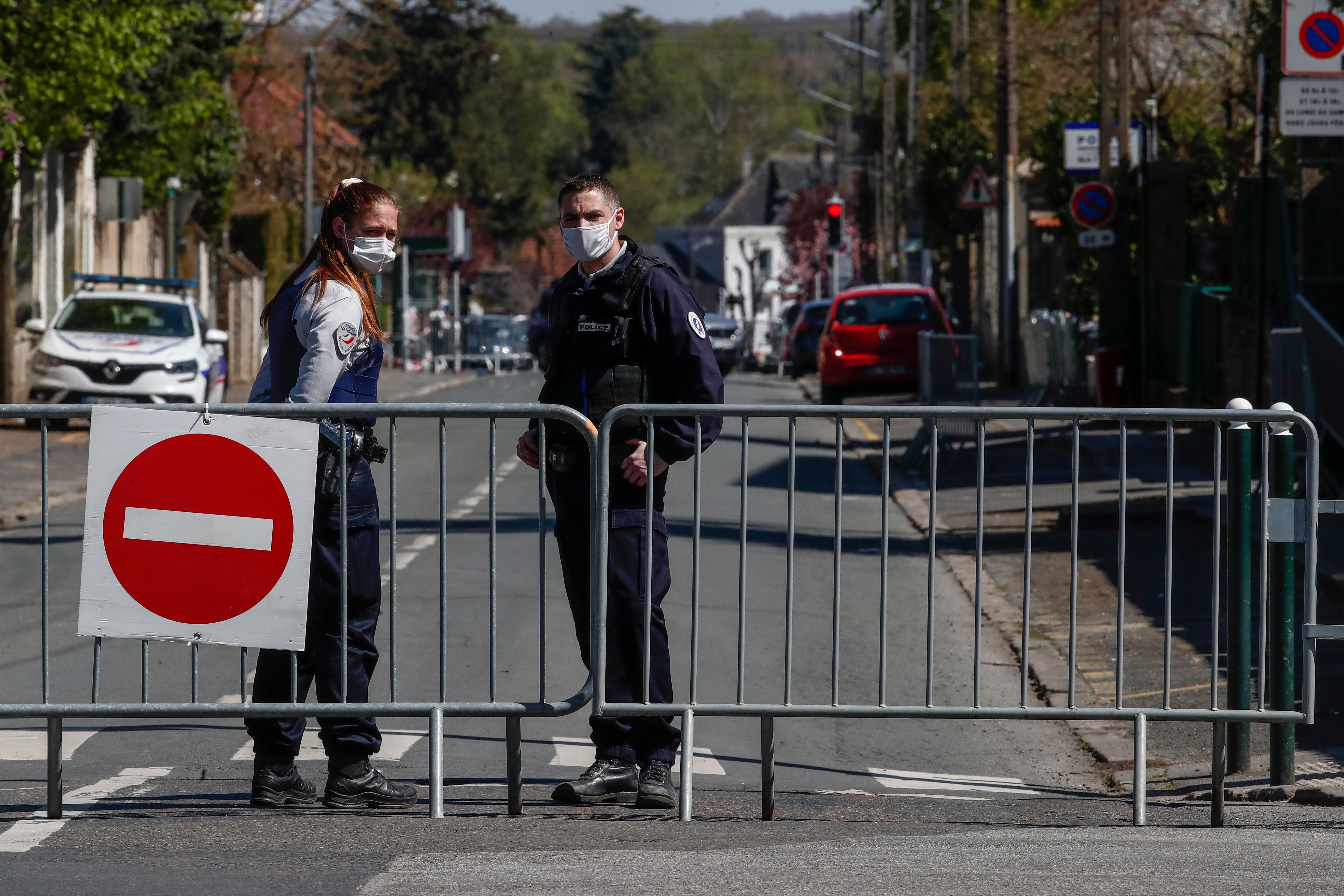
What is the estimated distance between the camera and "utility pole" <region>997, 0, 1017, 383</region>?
1040 inches

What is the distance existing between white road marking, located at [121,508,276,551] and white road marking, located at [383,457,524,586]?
2741 millimetres

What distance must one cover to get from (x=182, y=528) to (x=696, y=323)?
164 cm

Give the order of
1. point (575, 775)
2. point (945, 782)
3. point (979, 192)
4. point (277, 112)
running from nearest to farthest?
A: point (575, 775)
point (945, 782)
point (979, 192)
point (277, 112)

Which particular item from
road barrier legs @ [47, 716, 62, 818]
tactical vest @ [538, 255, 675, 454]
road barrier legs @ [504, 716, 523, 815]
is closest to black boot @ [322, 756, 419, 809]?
road barrier legs @ [504, 716, 523, 815]

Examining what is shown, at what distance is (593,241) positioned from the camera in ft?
18.2

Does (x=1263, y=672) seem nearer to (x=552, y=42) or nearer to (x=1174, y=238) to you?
(x=1174, y=238)

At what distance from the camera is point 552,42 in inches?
4756

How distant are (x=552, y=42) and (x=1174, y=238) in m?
104

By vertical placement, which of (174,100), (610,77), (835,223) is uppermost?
(610,77)

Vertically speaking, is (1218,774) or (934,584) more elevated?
(934,584)

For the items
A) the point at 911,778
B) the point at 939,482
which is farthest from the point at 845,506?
the point at 911,778

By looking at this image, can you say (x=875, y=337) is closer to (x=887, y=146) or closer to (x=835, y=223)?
(x=835, y=223)

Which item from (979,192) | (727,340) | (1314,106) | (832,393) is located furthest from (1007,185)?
(727,340)

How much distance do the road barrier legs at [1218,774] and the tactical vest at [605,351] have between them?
6.36ft
